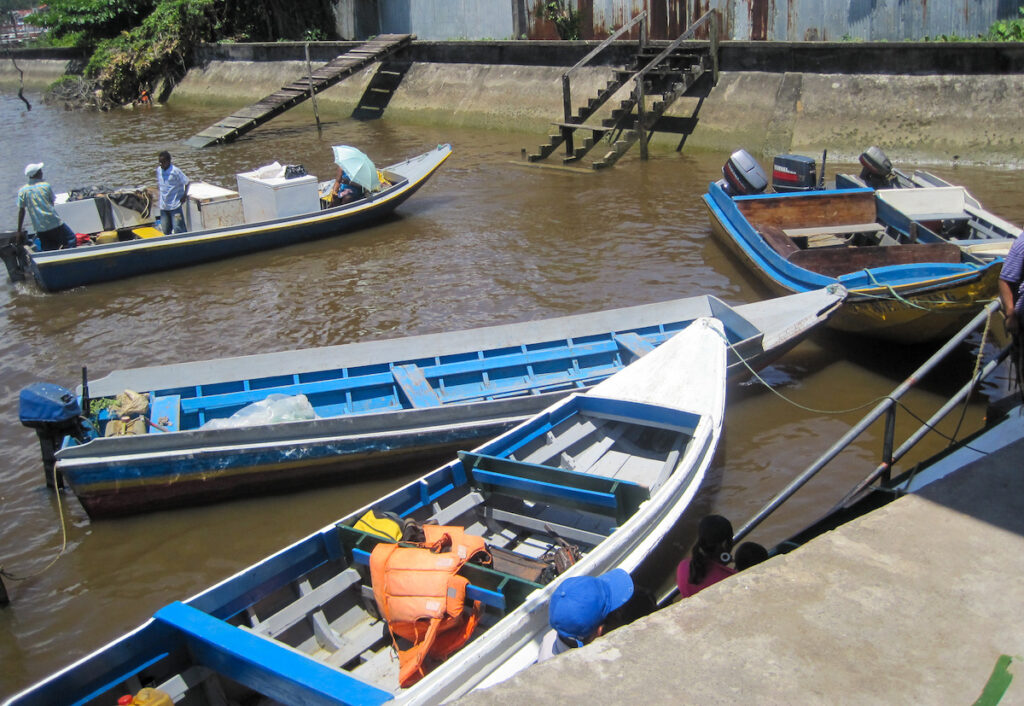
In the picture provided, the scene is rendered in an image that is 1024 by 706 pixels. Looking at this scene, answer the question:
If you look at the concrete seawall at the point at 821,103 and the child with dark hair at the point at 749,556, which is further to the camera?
the concrete seawall at the point at 821,103

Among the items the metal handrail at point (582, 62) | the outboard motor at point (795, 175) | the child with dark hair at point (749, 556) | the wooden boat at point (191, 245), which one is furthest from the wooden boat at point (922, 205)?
the metal handrail at point (582, 62)

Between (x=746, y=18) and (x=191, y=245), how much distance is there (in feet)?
40.3

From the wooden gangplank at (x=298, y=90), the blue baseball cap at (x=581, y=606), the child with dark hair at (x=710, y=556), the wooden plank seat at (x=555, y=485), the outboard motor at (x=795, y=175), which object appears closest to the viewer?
the blue baseball cap at (x=581, y=606)

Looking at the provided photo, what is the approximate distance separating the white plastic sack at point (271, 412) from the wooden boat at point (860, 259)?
4.96 meters

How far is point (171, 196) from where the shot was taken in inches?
471

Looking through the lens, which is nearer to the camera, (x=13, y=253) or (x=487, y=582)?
(x=487, y=582)

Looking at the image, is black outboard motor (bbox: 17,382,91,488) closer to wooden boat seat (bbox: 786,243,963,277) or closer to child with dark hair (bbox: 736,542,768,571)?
child with dark hair (bbox: 736,542,768,571)

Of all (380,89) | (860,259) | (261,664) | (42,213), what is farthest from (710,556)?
(380,89)

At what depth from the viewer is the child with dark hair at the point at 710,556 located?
4504 millimetres

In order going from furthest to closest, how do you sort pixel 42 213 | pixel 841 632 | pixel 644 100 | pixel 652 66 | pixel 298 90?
pixel 298 90 < pixel 644 100 < pixel 652 66 < pixel 42 213 < pixel 841 632

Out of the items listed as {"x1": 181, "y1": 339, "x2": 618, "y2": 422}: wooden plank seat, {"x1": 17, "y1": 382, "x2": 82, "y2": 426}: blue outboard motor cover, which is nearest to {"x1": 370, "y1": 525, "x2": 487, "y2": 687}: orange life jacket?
{"x1": 181, "y1": 339, "x2": 618, "y2": 422}: wooden plank seat

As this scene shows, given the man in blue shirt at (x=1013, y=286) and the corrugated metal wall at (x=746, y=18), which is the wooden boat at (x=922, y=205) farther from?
the corrugated metal wall at (x=746, y=18)

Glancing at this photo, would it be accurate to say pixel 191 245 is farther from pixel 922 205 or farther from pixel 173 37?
pixel 173 37

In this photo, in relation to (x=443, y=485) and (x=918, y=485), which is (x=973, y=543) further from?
(x=443, y=485)
